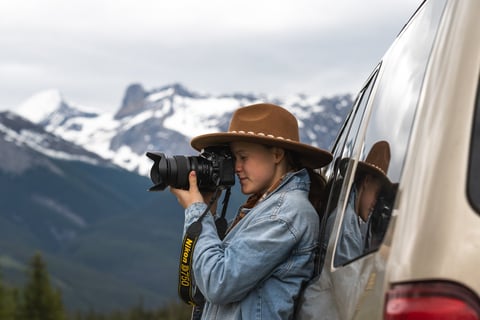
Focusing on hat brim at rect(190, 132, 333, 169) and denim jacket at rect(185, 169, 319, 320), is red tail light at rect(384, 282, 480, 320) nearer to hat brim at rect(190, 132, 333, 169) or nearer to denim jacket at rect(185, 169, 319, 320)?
denim jacket at rect(185, 169, 319, 320)

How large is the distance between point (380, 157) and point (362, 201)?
0.17 m

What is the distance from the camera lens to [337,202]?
299cm

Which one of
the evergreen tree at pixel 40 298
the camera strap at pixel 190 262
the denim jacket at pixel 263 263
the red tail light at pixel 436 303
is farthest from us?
the evergreen tree at pixel 40 298

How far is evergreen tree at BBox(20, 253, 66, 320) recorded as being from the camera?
6397 cm

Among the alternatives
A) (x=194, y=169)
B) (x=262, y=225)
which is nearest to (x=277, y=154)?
(x=194, y=169)

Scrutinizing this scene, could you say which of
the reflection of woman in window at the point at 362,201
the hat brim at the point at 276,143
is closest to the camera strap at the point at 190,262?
the hat brim at the point at 276,143

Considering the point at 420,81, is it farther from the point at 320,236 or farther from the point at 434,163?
the point at 320,236

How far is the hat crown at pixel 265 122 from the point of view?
133 inches

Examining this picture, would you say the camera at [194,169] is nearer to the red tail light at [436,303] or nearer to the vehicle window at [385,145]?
the vehicle window at [385,145]

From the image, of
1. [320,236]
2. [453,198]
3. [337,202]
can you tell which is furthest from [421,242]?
[320,236]

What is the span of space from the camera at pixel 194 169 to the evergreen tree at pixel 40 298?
201 ft

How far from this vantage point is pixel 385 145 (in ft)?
7.86

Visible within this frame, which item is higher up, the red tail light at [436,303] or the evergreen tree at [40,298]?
the red tail light at [436,303]

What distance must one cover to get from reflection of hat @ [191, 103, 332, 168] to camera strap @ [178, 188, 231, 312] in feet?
0.83
